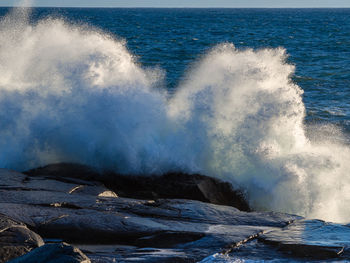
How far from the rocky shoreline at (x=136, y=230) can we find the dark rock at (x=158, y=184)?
511 millimetres

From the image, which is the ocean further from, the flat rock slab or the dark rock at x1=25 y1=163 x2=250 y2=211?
the flat rock slab

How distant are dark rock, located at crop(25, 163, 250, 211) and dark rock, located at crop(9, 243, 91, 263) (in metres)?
2.59

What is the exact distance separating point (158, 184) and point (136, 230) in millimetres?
1945

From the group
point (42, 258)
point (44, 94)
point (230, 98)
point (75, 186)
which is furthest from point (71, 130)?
point (42, 258)

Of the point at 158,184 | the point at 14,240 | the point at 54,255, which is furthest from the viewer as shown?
the point at 158,184

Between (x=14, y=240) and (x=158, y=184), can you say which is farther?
(x=158, y=184)

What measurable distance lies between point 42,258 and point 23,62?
20.3ft

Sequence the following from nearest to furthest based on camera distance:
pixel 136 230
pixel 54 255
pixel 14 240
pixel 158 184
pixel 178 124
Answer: pixel 54 255, pixel 14 240, pixel 136 230, pixel 158 184, pixel 178 124

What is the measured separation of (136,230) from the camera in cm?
441

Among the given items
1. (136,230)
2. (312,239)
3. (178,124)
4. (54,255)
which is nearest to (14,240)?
(54,255)

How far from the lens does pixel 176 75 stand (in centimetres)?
1658

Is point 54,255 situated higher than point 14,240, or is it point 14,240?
point 54,255

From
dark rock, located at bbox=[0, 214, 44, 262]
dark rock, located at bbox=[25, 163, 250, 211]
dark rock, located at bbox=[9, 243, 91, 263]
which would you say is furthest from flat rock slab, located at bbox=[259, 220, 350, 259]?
dark rock, located at bbox=[0, 214, 44, 262]

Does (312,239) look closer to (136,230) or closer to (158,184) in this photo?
(136,230)
